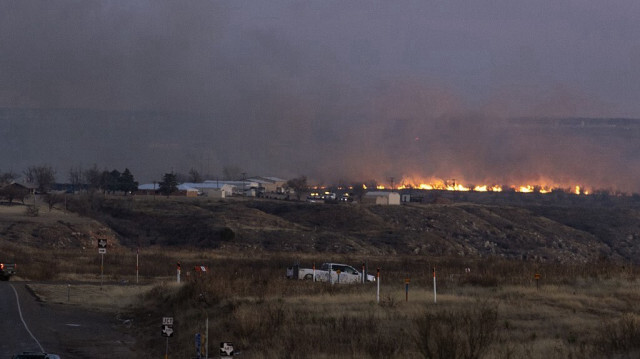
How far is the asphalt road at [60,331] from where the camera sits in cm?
2362

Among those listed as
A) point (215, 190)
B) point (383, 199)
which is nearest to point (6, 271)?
point (383, 199)

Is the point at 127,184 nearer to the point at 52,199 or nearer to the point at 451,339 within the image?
the point at 52,199

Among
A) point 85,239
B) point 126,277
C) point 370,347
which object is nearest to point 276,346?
point 370,347

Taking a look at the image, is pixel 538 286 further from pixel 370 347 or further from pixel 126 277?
pixel 126 277

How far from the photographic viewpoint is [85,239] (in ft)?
272

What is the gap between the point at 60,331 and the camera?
27.5 metres

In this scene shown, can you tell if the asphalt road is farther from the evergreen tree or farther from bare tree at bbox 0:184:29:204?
the evergreen tree

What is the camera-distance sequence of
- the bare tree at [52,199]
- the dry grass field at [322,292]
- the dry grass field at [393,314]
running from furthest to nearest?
the bare tree at [52,199]
the dry grass field at [322,292]
the dry grass field at [393,314]

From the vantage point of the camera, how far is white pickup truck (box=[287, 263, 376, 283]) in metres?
45.0

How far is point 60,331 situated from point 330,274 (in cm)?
2039

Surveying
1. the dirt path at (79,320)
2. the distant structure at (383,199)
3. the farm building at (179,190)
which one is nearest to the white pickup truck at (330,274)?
the dirt path at (79,320)

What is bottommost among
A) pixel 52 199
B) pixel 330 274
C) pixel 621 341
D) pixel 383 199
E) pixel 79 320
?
pixel 79 320

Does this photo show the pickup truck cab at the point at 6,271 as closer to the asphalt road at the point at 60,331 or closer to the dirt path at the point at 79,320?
the dirt path at the point at 79,320

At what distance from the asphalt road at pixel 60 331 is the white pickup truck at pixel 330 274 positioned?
13.7 metres
